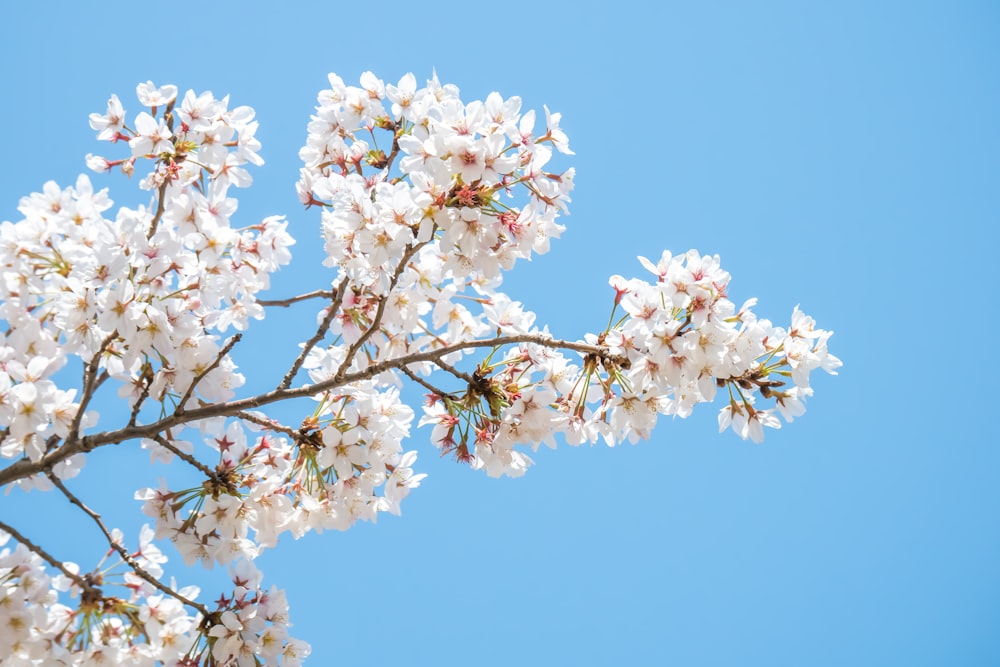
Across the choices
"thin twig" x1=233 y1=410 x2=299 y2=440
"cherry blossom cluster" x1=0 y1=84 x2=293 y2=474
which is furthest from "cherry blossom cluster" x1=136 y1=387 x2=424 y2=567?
"cherry blossom cluster" x1=0 y1=84 x2=293 y2=474

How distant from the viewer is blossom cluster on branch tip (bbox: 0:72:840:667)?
2564mm

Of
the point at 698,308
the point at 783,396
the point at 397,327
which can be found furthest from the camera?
the point at 397,327

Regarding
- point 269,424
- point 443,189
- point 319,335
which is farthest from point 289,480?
point 443,189

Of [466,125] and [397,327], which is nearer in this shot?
[466,125]

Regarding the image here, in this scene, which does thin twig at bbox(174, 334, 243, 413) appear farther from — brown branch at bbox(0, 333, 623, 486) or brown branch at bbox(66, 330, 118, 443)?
brown branch at bbox(66, 330, 118, 443)

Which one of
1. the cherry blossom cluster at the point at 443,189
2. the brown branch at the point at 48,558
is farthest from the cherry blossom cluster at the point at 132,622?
the cherry blossom cluster at the point at 443,189

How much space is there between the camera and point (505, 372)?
9.53ft

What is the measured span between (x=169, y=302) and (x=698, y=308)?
170cm

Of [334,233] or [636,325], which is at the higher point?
[334,233]

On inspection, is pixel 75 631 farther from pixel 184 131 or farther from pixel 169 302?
pixel 184 131

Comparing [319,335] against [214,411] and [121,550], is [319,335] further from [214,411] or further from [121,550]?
[121,550]

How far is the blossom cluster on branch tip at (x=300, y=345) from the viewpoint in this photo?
2.56 m

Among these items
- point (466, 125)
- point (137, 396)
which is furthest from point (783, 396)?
point (137, 396)

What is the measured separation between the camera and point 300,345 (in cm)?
337
